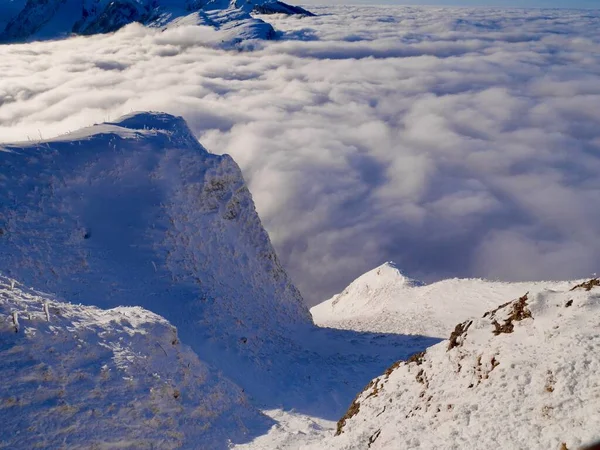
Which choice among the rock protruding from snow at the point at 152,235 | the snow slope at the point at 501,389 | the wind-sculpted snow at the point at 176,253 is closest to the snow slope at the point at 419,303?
the wind-sculpted snow at the point at 176,253

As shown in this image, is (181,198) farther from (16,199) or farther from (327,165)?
(327,165)

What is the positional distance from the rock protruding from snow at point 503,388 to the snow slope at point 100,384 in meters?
4.11

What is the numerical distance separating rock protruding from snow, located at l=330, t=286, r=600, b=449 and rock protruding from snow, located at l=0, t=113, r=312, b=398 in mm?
10303

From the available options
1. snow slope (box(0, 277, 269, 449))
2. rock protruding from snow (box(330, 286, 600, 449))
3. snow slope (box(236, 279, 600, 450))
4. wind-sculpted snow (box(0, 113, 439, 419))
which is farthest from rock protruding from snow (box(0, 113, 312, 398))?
rock protruding from snow (box(330, 286, 600, 449))

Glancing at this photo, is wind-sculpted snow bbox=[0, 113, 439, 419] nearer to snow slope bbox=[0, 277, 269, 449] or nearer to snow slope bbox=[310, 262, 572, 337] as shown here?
snow slope bbox=[310, 262, 572, 337]

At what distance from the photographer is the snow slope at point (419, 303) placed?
26.6 m

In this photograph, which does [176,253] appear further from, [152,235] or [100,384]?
[100,384]

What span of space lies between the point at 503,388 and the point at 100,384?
27.4 ft

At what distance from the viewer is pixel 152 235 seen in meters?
21.1

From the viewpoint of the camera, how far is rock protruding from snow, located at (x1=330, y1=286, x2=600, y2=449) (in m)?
6.93

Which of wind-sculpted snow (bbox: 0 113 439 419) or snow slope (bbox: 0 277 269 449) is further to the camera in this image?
wind-sculpted snow (bbox: 0 113 439 419)

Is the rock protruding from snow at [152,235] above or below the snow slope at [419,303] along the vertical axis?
above

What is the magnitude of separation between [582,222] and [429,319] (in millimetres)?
146002

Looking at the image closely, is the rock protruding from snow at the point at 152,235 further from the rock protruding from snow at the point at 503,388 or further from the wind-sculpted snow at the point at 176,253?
the rock protruding from snow at the point at 503,388
